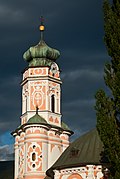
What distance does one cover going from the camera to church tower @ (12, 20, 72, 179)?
60312 millimetres

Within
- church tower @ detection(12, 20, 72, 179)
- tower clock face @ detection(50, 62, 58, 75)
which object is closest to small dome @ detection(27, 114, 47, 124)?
church tower @ detection(12, 20, 72, 179)

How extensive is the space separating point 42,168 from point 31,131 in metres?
3.79

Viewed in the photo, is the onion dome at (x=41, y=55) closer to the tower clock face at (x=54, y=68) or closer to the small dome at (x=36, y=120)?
the tower clock face at (x=54, y=68)

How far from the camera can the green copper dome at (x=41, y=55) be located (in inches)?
2542

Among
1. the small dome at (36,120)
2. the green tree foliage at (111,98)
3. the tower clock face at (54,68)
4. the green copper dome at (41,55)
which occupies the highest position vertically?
the green copper dome at (41,55)

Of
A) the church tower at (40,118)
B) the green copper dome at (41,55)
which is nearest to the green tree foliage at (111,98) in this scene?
the church tower at (40,118)

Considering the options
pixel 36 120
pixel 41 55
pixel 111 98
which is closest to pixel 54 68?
pixel 41 55

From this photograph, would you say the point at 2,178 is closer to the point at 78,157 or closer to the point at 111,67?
the point at 78,157

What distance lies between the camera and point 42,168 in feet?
197

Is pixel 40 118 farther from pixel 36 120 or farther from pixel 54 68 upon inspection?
pixel 54 68

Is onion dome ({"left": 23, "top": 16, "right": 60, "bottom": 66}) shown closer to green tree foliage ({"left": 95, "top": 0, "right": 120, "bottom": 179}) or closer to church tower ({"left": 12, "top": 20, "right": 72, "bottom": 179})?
church tower ({"left": 12, "top": 20, "right": 72, "bottom": 179})

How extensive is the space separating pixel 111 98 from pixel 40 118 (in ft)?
93.5

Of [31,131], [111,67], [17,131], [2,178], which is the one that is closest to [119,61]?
[111,67]

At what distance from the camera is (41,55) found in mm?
64750
